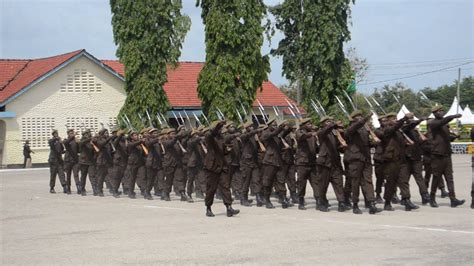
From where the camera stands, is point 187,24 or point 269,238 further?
point 187,24

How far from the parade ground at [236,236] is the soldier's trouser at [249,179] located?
1.67 feet

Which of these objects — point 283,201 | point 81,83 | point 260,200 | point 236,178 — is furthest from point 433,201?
point 81,83

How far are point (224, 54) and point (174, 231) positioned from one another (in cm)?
1772

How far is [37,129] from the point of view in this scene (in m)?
40.1

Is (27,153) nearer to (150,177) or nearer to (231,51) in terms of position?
(231,51)

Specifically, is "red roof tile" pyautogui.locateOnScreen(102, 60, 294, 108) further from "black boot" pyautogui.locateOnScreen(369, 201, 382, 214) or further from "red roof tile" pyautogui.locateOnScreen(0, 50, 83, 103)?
"black boot" pyautogui.locateOnScreen(369, 201, 382, 214)

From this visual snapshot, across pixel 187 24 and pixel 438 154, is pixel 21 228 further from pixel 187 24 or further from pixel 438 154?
pixel 187 24

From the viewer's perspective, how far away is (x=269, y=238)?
10.8 metres

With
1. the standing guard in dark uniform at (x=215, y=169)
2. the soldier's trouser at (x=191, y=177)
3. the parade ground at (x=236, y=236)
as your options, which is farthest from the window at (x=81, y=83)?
the standing guard in dark uniform at (x=215, y=169)

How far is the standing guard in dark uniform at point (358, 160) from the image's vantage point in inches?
544

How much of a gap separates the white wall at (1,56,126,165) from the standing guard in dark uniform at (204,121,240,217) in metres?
27.3

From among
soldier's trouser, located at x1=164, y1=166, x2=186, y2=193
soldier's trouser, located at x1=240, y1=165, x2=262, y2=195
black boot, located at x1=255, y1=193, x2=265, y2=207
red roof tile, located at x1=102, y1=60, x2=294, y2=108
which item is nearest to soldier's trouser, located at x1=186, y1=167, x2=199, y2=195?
soldier's trouser, located at x1=164, y1=166, x2=186, y2=193

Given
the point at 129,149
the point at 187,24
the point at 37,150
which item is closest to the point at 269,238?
the point at 129,149

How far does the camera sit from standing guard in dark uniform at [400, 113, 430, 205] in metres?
14.6
